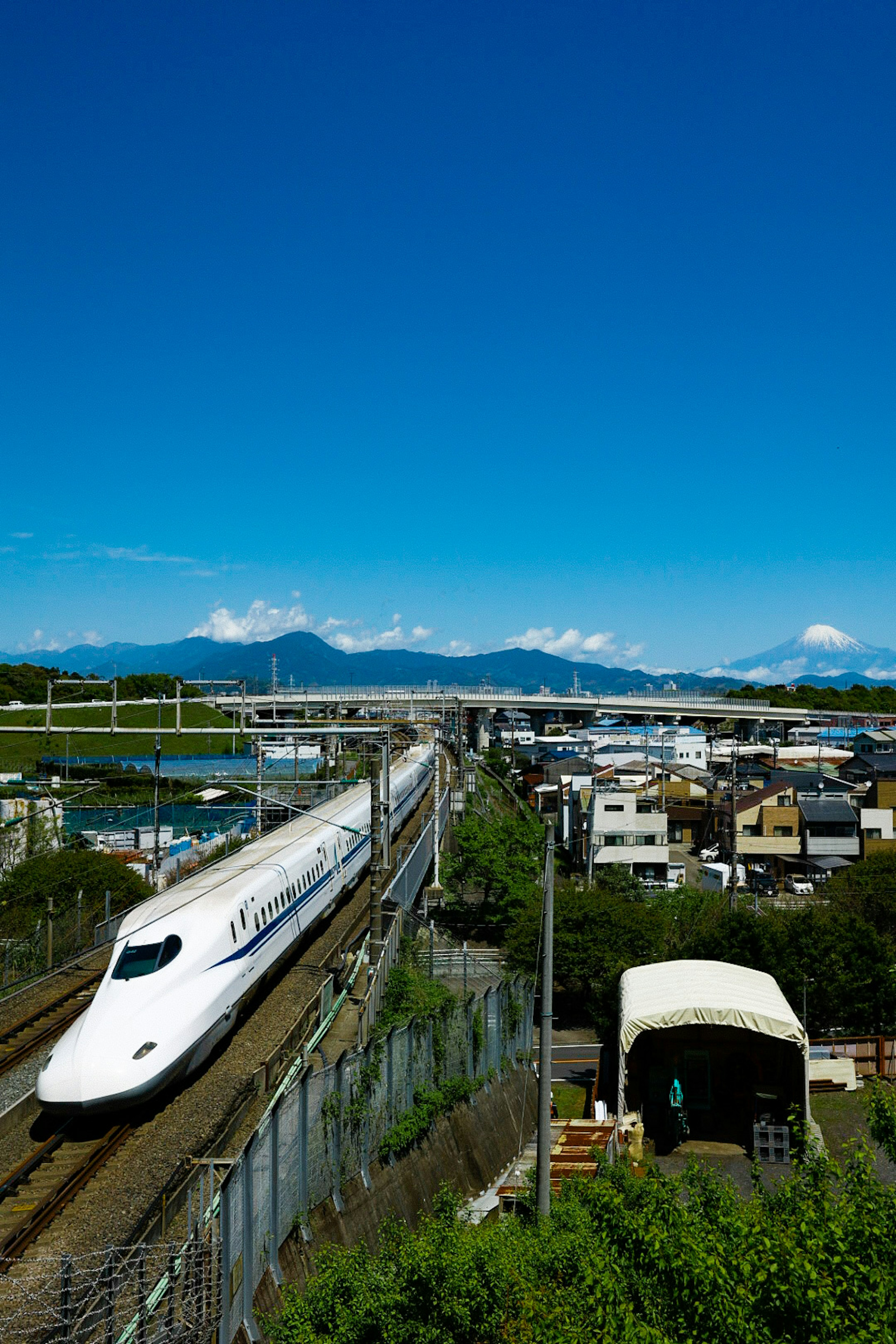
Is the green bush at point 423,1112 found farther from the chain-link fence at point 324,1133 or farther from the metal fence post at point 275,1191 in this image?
the metal fence post at point 275,1191

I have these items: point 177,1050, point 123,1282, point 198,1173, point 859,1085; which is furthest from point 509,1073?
point 123,1282

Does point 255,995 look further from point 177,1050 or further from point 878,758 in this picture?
point 878,758

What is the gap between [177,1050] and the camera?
44.0 feet

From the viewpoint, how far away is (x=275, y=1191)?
10703mm

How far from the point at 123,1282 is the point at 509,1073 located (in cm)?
1513

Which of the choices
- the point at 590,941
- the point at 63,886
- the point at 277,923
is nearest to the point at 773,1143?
the point at 277,923

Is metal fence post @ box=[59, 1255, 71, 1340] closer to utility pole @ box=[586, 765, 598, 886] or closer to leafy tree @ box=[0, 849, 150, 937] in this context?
leafy tree @ box=[0, 849, 150, 937]

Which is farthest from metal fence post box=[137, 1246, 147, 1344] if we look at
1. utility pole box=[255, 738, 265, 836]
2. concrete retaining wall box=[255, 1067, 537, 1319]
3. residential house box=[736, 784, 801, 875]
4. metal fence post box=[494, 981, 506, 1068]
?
residential house box=[736, 784, 801, 875]

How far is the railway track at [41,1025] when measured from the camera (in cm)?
1608

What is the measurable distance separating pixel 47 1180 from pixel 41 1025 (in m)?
6.45

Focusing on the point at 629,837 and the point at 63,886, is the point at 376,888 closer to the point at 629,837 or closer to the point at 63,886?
the point at 63,886

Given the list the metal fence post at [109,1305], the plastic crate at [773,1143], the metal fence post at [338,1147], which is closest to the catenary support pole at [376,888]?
the metal fence post at [338,1147]

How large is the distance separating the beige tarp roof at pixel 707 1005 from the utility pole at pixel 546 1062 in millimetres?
8129

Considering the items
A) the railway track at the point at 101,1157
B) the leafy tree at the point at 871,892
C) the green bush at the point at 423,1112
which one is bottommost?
the leafy tree at the point at 871,892
